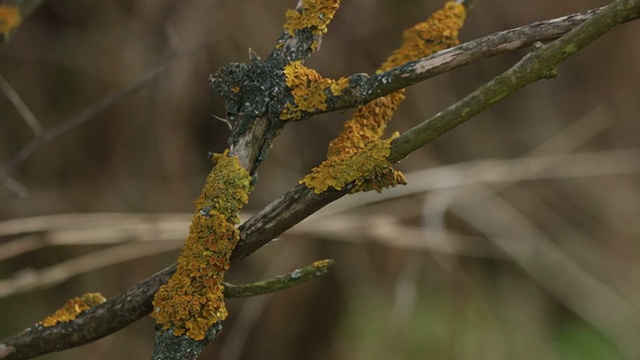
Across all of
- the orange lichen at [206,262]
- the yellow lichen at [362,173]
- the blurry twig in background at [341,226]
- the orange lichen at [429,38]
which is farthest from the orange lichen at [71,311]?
the blurry twig in background at [341,226]

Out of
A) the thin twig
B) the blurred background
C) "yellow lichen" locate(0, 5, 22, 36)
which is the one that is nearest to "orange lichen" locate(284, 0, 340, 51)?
"yellow lichen" locate(0, 5, 22, 36)

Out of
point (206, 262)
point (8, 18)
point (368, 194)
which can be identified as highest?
point (368, 194)

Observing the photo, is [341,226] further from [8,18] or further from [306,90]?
[8,18]

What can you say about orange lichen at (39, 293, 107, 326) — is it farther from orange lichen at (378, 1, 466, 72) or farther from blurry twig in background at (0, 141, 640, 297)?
blurry twig in background at (0, 141, 640, 297)

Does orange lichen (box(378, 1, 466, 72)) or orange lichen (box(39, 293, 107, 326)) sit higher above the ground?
orange lichen (box(378, 1, 466, 72))

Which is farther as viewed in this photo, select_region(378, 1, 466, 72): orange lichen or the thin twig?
the thin twig

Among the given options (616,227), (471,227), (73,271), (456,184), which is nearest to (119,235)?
Result: (73,271)

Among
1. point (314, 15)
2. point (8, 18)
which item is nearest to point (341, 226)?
point (314, 15)

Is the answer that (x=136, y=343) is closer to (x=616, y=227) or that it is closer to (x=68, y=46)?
(x=68, y=46)
